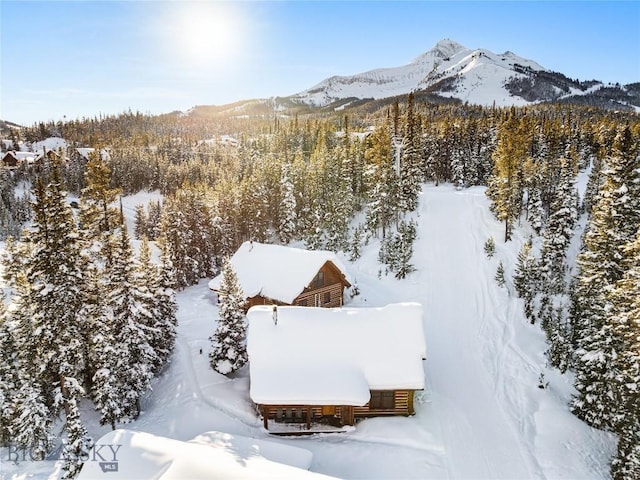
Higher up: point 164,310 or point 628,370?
point 628,370

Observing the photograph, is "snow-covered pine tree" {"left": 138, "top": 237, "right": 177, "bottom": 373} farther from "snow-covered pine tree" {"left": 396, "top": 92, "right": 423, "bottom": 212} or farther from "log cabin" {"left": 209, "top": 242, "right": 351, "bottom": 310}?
"snow-covered pine tree" {"left": 396, "top": 92, "right": 423, "bottom": 212}

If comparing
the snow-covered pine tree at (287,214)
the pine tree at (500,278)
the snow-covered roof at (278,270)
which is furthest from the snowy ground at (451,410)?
the snow-covered pine tree at (287,214)

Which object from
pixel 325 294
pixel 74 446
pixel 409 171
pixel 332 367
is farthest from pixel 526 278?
pixel 74 446

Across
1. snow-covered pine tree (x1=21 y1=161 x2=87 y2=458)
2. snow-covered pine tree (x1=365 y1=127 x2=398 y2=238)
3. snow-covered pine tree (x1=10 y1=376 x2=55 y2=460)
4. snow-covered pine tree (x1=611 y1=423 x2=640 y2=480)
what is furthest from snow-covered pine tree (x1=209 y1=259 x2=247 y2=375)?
snow-covered pine tree (x1=365 y1=127 x2=398 y2=238)

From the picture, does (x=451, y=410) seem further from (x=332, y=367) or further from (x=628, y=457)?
(x=628, y=457)

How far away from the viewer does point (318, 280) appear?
35.8 m

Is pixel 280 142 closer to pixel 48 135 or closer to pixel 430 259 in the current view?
pixel 430 259

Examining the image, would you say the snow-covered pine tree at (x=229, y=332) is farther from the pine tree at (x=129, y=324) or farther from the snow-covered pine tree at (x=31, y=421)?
the snow-covered pine tree at (x=31, y=421)

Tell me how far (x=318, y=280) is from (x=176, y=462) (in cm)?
2214

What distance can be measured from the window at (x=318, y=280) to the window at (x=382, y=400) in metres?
13.7

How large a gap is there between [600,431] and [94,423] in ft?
92.1

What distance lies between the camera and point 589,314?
80.6 feet

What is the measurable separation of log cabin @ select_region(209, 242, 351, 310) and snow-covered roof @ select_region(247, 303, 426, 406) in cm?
839

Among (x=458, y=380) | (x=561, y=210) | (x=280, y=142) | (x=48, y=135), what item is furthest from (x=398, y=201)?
(x=48, y=135)
